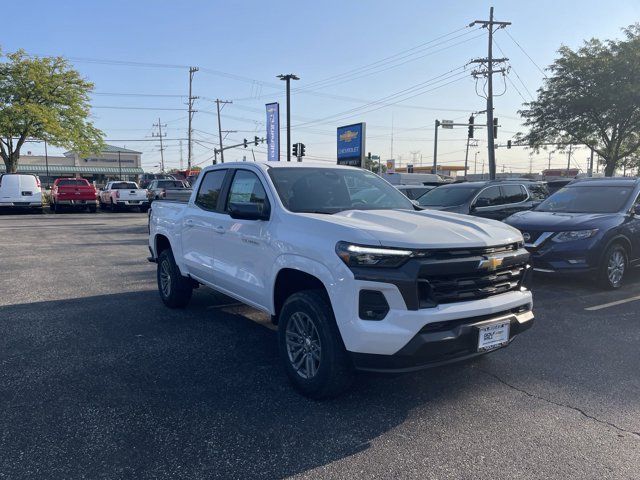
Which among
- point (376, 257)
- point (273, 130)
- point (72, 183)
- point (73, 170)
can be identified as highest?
point (273, 130)

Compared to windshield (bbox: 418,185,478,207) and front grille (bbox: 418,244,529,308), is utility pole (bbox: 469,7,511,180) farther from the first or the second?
A: front grille (bbox: 418,244,529,308)

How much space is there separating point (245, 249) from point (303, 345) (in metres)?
1.17

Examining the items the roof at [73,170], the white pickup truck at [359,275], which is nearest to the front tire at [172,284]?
the white pickup truck at [359,275]

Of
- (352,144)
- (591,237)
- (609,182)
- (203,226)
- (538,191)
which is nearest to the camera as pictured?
(203,226)

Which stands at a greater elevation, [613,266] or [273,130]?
[273,130]

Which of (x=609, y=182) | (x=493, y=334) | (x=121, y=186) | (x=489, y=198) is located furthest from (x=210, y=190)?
(x=121, y=186)

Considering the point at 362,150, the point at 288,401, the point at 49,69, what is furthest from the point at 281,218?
the point at 49,69

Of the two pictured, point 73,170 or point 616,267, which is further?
point 73,170

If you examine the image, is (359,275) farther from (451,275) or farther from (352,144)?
(352,144)

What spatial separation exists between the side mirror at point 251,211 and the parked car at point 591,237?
4.94m

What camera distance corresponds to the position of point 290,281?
423 centimetres

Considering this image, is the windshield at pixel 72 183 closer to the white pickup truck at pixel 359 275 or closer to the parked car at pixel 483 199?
the parked car at pixel 483 199

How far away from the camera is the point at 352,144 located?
22.2 metres

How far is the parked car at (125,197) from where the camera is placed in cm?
2554
